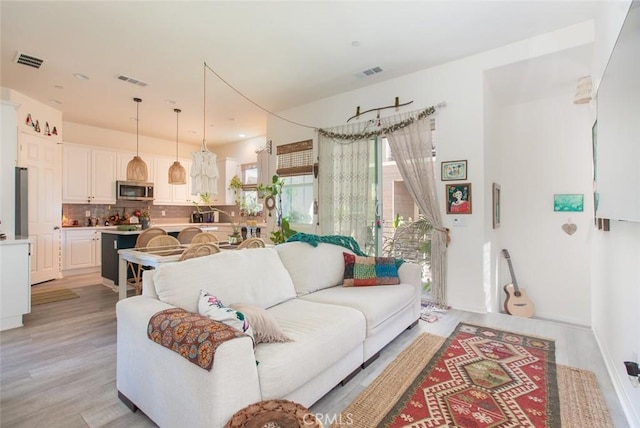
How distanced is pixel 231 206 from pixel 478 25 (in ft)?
22.1

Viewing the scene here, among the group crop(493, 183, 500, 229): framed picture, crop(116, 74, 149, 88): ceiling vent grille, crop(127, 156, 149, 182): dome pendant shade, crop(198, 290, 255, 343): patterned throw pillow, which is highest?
crop(116, 74, 149, 88): ceiling vent grille

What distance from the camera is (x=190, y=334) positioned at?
1448 mm

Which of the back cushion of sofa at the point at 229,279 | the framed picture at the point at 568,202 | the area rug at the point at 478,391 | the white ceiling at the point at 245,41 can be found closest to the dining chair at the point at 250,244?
the back cushion of sofa at the point at 229,279

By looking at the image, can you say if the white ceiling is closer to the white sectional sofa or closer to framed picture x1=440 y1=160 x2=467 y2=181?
framed picture x1=440 y1=160 x2=467 y2=181

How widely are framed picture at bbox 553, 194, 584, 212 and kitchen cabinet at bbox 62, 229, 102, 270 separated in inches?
312

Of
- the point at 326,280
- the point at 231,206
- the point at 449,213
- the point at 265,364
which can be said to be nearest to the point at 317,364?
the point at 265,364

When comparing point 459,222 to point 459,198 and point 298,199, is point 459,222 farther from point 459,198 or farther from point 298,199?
point 298,199

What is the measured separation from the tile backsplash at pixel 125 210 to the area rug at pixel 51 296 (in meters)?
2.25

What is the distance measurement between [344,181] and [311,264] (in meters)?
2.15

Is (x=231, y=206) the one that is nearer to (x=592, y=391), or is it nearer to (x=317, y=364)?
(x=317, y=364)

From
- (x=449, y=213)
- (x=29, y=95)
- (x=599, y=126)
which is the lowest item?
(x=449, y=213)

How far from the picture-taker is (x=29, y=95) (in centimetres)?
490

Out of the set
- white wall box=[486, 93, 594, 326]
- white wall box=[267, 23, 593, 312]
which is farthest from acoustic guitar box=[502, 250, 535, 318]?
white wall box=[267, 23, 593, 312]

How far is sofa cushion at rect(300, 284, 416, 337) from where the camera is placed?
2385mm
